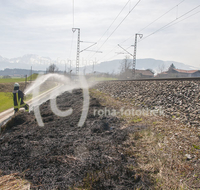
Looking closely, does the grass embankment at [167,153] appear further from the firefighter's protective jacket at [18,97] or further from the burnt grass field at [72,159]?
the firefighter's protective jacket at [18,97]

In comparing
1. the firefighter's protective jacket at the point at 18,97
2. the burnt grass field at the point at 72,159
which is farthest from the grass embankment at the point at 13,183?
the firefighter's protective jacket at the point at 18,97

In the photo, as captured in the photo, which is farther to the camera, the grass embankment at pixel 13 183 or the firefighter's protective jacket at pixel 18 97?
the firefighter's protective jacket at pixel 18 97

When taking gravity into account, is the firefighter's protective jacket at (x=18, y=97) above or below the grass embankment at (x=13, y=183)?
above

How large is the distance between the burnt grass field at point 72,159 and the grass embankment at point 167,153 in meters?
0.23

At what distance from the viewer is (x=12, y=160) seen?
5277 millimetres

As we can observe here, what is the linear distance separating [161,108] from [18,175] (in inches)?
309

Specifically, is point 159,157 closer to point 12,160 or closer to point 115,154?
point 115,154

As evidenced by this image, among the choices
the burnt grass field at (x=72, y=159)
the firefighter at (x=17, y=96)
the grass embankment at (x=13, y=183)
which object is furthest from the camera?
the firefighter at (x=17, y=96)

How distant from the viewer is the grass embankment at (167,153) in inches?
164

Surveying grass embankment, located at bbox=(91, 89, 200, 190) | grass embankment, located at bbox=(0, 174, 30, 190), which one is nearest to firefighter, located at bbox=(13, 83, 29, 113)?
grass embankment, located at bbox=(91, 89, 200, 190)

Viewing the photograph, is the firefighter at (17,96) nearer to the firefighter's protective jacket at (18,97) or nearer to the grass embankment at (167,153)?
the firefighter's protective jacket at (18,97)

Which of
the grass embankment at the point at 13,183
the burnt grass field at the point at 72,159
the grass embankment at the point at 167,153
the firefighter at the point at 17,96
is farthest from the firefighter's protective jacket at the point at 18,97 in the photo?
the grass embankment at the point at 13,183

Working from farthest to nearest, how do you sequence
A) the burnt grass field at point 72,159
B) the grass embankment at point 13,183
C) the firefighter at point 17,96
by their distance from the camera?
the firefighter at point 17,96
the burnt grass field at point 72,159
the grass embankment at point 13,183

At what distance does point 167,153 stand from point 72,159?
2.42m
